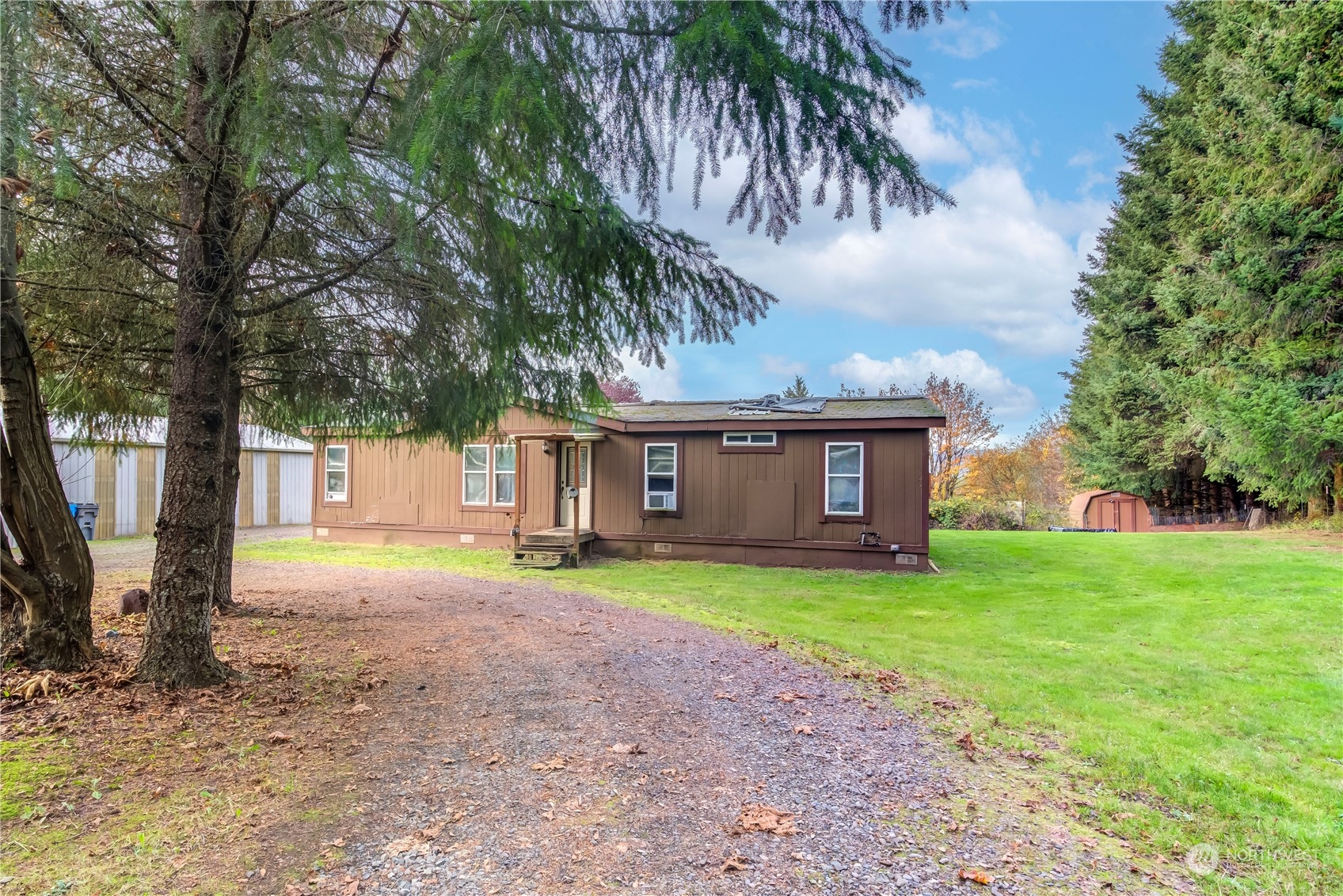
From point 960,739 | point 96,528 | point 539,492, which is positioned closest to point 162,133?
point 960,739

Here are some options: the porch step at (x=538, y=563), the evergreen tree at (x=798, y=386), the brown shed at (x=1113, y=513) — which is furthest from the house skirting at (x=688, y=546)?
the evergreen tree at (x=798, y=386)

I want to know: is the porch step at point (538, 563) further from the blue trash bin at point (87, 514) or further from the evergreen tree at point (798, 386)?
the evergreen tree at point (798, 386)

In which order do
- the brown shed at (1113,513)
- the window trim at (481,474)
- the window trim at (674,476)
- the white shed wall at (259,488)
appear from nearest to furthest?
the window trim at (674,476) < the window trim at (481,474) < the white shed wall at (259,488) < the brown shed at (1113,513)

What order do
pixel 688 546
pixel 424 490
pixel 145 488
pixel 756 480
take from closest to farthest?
1. pixel 756 480
2. pixel 688 546
3. pixel 424 490
4. pixel 145 488

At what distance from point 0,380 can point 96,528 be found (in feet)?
50.4

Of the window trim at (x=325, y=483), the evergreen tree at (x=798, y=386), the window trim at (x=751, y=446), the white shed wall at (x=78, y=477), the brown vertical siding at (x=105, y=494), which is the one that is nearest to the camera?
the window trim at (x=751, y=446)

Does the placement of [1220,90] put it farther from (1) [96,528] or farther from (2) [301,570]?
(1) [96,528]

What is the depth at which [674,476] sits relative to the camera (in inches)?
514

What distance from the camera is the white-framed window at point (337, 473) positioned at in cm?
1516

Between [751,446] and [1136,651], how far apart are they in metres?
7.37

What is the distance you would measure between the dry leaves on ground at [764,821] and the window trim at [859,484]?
9.33 metres

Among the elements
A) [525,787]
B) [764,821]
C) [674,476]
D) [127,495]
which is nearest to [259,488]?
[127,495]

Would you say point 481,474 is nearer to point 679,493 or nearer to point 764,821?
point 679,493

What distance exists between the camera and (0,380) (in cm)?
376
